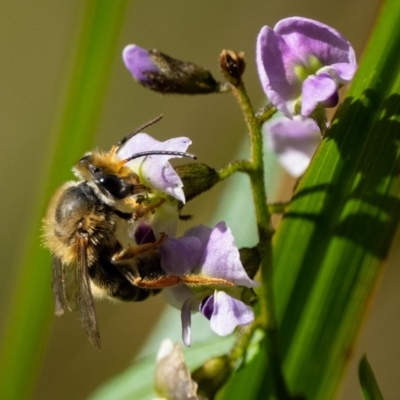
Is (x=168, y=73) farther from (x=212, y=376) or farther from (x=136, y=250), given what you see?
(x=212, y=376)

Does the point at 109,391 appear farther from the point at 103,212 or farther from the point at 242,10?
the point at 242,10

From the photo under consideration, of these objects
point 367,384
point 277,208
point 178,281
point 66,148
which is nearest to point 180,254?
point 178,281

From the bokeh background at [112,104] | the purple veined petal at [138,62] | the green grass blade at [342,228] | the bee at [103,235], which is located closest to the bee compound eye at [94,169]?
the bee at [103,235]

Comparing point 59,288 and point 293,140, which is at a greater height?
point 293,140

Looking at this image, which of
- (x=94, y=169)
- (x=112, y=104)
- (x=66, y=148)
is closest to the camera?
(x=94, y=169)

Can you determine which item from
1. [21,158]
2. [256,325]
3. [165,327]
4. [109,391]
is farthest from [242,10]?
[256,325]

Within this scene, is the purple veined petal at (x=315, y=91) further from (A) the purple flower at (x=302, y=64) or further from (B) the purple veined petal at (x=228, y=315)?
(B) the purple veined petal at (x=228, y=315)
